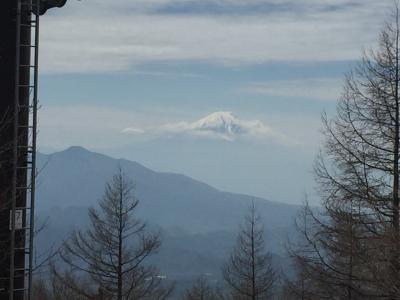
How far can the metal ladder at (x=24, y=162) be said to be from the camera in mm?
11484

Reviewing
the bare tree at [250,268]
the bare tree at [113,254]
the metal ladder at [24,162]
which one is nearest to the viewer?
the metal ladder at [24,162]

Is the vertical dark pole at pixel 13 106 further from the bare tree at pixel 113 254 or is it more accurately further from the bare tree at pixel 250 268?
the bare tree at pixel 250 268

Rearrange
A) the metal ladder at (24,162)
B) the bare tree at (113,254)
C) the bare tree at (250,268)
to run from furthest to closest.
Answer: the bare tree at (250,268), the bare tree at (113,254), the metal ladder at (24,162)

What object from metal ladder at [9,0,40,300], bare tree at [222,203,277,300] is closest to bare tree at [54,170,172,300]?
bare tree at [222,203,277,300]

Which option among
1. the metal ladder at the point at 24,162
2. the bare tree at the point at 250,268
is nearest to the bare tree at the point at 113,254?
the bare tree at the point at 250,268

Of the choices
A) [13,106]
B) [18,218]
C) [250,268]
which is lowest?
[250,268]

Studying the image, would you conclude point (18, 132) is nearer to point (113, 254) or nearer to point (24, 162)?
point (24, 162)

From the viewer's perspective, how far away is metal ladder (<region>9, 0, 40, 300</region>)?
452 inches

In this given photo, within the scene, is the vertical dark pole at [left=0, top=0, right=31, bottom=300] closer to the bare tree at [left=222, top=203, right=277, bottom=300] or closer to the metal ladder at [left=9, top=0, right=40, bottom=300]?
the metal ladder at [left=9, top=0, right=40, bottom=300]

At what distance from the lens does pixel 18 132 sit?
11.9 m

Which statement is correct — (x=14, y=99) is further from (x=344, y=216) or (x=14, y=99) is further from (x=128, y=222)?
(x=128, y=222)

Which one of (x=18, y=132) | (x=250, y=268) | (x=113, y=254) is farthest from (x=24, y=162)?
(x=250, y=268)

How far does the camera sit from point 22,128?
11930 millimetres

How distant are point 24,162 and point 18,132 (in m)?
0.53
